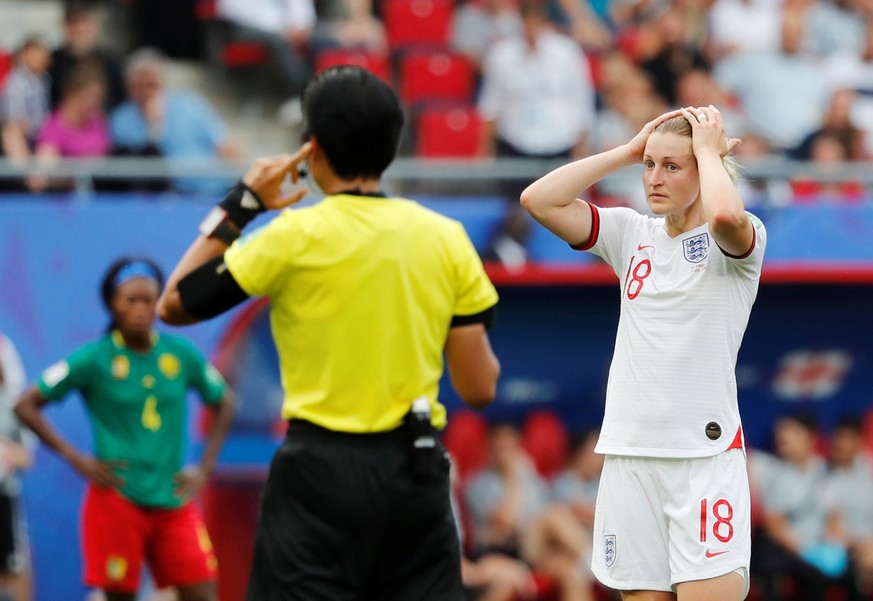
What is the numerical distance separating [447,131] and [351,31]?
1.27 meters

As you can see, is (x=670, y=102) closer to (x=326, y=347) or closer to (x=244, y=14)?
(x=244, y=14)

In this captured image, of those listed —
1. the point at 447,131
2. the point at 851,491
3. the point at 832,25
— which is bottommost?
the point at 851,491

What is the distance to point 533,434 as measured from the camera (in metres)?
10.0

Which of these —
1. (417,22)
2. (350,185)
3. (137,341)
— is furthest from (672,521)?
(417,22)

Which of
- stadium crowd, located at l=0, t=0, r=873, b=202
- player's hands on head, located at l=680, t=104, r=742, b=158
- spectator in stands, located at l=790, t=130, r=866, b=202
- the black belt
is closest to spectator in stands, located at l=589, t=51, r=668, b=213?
stadium crowd, located at l=0, t=0, r=873, b=202

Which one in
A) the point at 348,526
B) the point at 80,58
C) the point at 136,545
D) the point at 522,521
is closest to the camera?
the point at 348,526

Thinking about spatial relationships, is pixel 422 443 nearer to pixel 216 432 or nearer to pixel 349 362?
pixel 349 362

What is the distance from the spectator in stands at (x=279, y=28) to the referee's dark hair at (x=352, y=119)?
294 inches

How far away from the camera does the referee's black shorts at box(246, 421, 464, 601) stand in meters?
3.99

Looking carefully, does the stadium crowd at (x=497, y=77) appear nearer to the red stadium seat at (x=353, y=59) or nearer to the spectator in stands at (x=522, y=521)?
the red stadium seat at (x=353, y=59)

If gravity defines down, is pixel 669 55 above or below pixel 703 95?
above

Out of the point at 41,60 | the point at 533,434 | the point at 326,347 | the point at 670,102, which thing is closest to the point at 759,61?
the point at 670,102

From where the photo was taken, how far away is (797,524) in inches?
384

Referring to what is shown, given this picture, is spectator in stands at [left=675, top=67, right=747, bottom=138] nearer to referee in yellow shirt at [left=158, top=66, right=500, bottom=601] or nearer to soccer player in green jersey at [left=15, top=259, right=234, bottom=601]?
soccer player in green jersey at [left=15, top=259, right=234, bottom=601]
